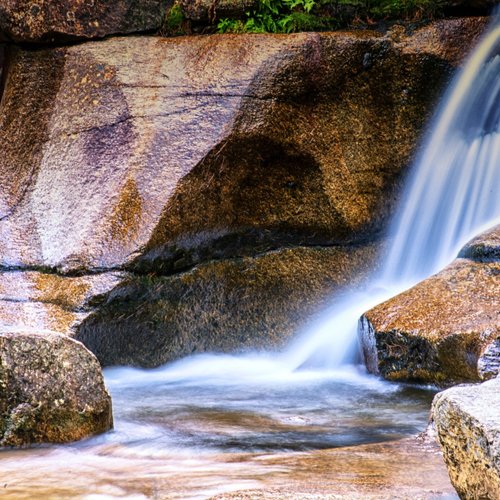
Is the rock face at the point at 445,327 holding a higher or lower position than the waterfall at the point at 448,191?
lower

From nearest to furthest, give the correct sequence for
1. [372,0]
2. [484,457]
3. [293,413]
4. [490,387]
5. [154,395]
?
[484,457] < [490,387] < [293,413] < [154,395] < [372,0]

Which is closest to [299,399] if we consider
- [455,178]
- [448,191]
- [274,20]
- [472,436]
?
[472,436]

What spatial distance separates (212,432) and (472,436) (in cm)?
223

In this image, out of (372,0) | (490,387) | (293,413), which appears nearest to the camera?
(490,387)

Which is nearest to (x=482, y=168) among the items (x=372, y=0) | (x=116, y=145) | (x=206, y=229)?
(x=372, y=0)

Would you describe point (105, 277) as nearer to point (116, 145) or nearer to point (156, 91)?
point (116, 145)

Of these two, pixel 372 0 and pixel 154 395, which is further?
pixel 372 0

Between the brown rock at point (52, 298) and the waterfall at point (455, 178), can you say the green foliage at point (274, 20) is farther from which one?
the brown rock at point (52, 298)

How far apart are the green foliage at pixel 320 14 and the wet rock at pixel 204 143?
1.77 feet

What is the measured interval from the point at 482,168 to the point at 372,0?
209 cm

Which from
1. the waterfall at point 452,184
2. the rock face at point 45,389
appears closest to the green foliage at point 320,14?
the waterfall at point 452,184

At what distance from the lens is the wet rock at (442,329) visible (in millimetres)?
5746

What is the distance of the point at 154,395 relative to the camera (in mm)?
6004

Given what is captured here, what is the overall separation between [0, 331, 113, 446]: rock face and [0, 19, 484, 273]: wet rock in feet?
7.78
